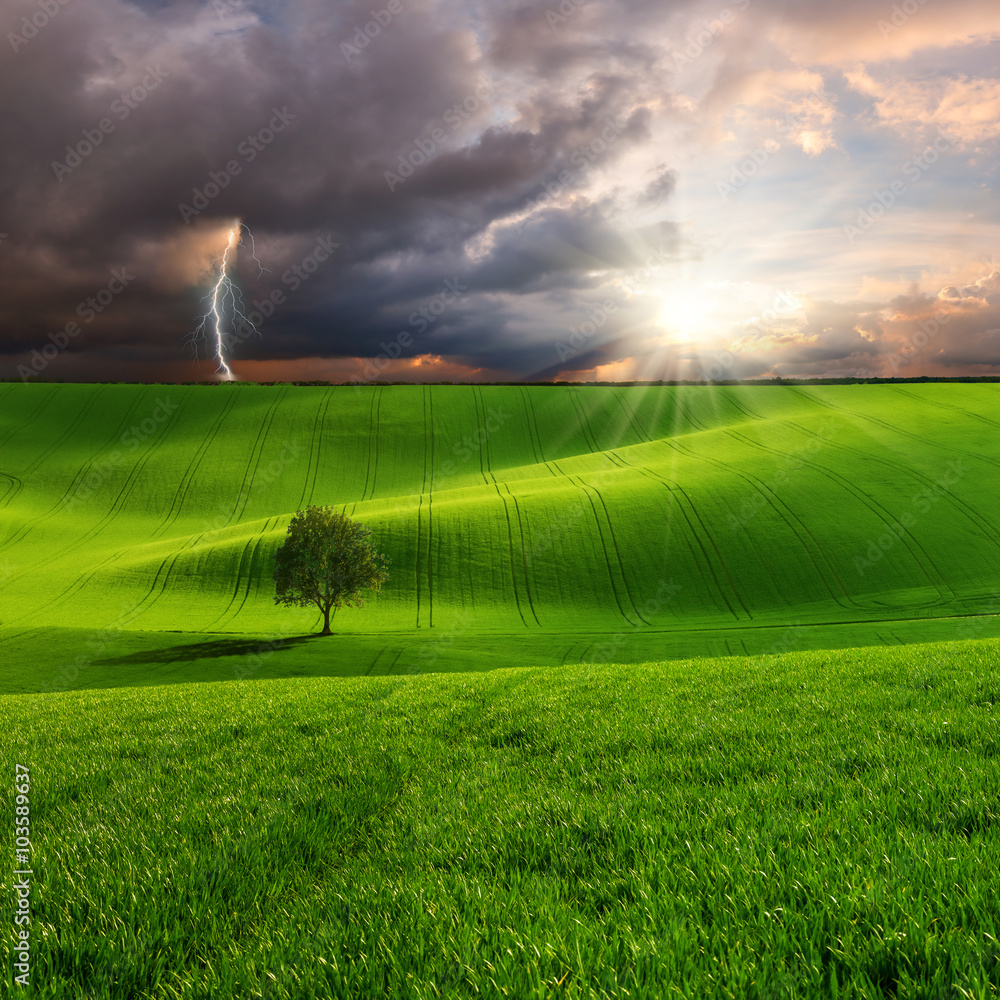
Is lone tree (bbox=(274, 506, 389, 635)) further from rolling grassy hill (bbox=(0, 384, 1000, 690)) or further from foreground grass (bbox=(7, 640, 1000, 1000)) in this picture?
foreground grass (bbox=(7, 640, 1000, 1000))

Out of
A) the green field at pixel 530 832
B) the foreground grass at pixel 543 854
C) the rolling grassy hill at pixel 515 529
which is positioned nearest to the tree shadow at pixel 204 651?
the rolling grassy hill at pixel 515 529

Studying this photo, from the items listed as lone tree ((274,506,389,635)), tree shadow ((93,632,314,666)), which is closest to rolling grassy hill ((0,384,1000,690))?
tree shadow ((93,632,314,666))

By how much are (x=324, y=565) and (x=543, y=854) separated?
5024cm

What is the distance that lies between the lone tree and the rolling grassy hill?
11.9 ft

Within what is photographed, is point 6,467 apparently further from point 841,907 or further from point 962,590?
point 962,590

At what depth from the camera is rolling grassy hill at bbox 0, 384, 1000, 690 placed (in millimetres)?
45562

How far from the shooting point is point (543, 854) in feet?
15.5

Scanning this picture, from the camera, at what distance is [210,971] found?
3529 millimetres

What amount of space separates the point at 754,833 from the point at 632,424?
391ft

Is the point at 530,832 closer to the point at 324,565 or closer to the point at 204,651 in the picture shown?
the point at 204,651

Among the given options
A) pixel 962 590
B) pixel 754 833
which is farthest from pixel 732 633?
pixel 754 833

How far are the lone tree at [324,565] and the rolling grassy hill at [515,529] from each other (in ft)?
11.9

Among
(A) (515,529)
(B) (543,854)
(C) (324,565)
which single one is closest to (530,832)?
(B) (543,854)

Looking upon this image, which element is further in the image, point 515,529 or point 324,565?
point 515,529
